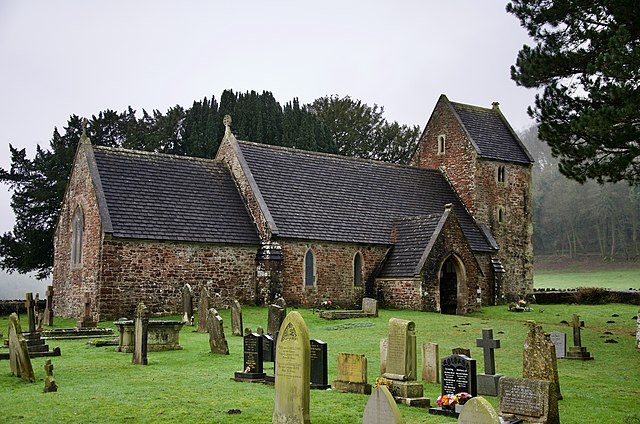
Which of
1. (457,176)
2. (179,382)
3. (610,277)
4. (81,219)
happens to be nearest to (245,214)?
(81,219)

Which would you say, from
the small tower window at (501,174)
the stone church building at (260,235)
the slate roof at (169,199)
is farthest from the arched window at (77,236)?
the small tower window at (501,174)

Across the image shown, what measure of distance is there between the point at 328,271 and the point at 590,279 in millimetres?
37514

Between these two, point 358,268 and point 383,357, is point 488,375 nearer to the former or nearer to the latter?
point 383,357

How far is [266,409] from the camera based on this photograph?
11.7m

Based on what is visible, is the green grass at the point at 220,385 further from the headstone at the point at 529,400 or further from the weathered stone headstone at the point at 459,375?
the weathered stone headstone at the point at 459,375

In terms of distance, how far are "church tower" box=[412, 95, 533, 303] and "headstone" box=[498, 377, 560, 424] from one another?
1109 inches

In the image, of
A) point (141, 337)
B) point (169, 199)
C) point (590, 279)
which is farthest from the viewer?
point (590, 279)

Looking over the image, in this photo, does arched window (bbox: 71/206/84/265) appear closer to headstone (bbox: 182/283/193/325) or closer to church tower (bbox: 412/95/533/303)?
headstone (bbox: 182/283/193/325)

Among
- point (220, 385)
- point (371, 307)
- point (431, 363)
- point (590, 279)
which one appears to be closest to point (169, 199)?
point (371, 307)

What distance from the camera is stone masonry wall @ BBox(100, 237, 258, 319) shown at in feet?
91.4

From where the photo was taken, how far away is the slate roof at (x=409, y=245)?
107 feet

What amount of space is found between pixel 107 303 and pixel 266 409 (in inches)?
689

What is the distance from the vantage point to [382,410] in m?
8.99

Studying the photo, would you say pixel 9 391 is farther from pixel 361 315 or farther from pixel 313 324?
pixel 361 315
